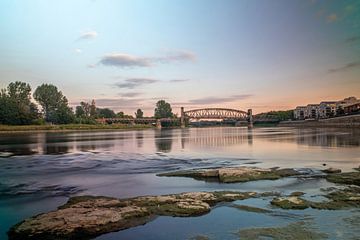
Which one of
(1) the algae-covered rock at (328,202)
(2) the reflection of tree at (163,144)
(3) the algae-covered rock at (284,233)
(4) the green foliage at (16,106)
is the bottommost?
(2) the reflection of tree at (163,144)

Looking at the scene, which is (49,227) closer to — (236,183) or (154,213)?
(154,213)

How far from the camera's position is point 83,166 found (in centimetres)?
3456

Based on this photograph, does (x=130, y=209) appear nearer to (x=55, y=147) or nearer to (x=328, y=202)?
(x=328, y=202)

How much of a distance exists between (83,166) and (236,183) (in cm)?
1857

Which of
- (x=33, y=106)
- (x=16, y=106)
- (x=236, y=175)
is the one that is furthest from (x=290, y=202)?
(x=33, y=106)

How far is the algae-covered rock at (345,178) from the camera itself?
20694 millimetres

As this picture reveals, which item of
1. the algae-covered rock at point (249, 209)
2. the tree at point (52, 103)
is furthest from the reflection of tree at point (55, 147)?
the tree at point (52, 103)

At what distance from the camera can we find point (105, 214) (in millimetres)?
13992

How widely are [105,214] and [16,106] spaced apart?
158377mm

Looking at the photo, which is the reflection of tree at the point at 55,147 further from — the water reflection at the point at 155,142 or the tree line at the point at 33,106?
the tree line at the point at 33,106

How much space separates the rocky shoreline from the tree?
179 metres

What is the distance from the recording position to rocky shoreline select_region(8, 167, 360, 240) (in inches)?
488

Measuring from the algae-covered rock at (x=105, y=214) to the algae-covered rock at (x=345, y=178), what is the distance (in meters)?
6.73

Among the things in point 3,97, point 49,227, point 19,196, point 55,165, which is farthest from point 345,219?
point 3,97
